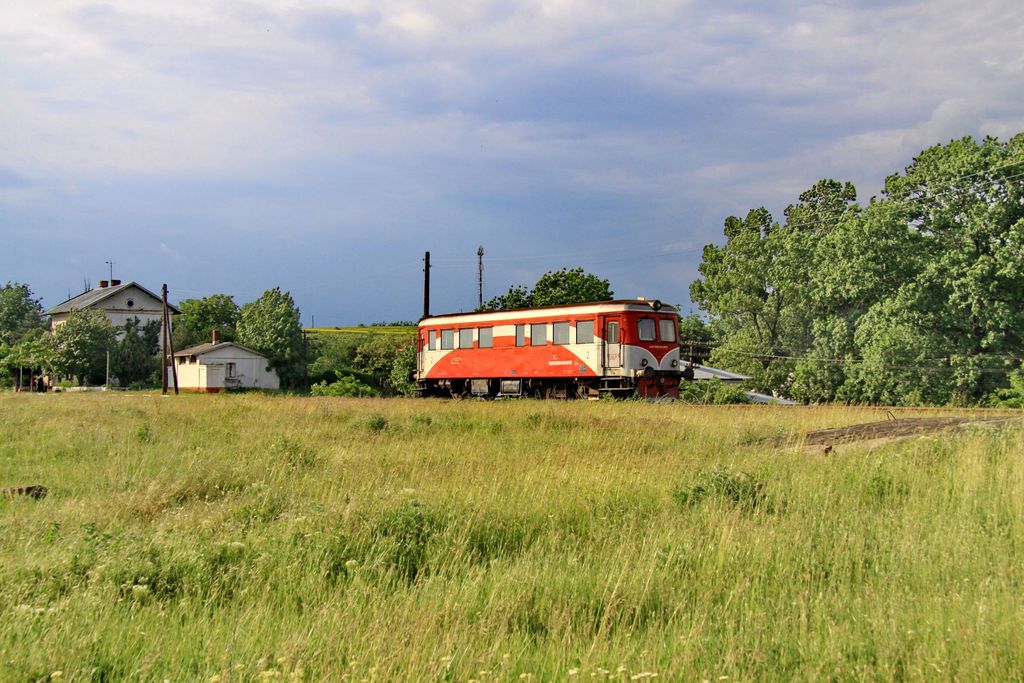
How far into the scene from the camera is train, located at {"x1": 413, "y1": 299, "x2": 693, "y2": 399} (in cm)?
2752

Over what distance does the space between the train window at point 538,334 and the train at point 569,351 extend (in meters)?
0.03

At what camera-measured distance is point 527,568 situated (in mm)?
6078

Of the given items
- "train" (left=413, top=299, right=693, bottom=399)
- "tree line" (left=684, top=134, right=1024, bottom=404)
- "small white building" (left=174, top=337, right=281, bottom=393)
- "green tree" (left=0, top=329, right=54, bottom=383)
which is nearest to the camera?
"train" (left=413, top=299, right=693, bottom=399)

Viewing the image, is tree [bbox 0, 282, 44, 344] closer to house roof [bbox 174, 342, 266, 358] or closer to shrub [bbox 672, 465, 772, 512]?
house roof [bbox 174, 342, 266, 358]

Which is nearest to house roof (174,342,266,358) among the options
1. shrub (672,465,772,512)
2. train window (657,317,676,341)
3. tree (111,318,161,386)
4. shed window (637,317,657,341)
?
tree (111,318,161,386)

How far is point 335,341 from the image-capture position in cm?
7875

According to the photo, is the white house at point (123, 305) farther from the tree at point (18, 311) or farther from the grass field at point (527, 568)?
the grass field at point (527, 568)

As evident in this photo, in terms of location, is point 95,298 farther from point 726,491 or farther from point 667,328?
point 726,491

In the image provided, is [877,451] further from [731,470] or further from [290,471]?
[290,471]

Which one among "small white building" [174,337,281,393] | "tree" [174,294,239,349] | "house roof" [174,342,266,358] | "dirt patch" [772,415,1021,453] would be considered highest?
"tree" [174,294,239,349]

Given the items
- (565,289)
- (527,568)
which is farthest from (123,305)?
(527,568)

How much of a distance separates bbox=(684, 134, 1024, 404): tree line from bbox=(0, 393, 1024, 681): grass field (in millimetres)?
26184

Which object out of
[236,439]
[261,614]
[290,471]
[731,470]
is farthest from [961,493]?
[236,439]

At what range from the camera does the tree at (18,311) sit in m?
92.6
